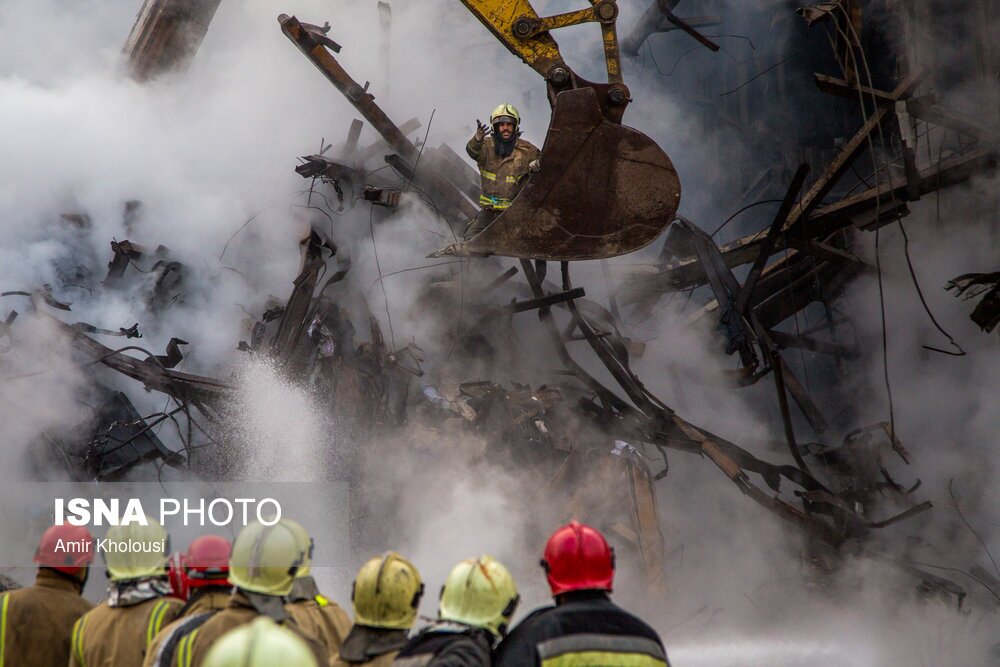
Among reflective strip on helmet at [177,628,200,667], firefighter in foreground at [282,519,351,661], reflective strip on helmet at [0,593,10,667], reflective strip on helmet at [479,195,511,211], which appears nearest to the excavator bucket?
reflective strip on helmet at [479,195,511,211]

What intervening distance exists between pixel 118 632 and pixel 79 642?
18cm

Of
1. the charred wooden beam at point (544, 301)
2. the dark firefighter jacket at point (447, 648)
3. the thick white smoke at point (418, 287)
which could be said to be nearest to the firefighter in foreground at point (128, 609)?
the dark firefighter jacket at point (447, 648)

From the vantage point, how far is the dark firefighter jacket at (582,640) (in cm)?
277

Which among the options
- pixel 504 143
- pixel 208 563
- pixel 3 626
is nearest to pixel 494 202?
pixel 504 143

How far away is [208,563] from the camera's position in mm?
3709

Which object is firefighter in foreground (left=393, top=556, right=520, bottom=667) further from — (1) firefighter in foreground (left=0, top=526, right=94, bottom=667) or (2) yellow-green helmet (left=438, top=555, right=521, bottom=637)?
(1) firefighter in foreground (left=0, top=526, right=94, bottom=667)

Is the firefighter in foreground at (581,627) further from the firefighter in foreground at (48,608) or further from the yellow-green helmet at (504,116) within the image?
the yellow-green helmet at (504,116)

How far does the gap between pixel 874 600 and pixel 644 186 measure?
4895 mm

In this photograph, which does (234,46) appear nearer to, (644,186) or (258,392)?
(258,392)

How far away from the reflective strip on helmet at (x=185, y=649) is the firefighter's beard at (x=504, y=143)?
6.21m

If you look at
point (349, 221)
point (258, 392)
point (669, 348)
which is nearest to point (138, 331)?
point (258, 392)

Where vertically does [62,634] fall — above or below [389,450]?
below

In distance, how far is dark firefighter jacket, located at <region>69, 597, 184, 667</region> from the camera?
12.1 ft

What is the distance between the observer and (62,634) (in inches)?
157
